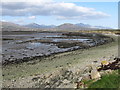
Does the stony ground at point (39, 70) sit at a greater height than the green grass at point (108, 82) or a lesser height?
lesser

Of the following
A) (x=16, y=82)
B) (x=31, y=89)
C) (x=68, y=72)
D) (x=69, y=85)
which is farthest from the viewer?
(x=16, y=82)

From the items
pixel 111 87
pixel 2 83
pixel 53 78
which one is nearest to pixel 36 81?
pixel 53 78

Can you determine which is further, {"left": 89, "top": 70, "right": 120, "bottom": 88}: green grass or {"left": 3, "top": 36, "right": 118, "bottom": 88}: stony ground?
{"left": 3, "top": 36, "right": 118, "bottom": 88}: stony ground

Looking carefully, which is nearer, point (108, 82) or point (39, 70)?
point (108, 82)

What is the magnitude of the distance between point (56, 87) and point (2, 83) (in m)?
8.18

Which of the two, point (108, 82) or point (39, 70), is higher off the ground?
point (108, 82)

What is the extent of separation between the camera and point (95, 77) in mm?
13344

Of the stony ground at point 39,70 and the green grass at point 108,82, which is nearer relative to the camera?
the green grass at point 108,82

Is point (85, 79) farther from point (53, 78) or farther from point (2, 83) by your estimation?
point (2, 83)

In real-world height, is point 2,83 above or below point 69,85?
below

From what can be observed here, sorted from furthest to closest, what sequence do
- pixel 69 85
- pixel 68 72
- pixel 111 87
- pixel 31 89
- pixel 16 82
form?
pixel 16 82 < pixel 68 72 < pixel 31 89 < pixel 69 85 < pixel 111 87

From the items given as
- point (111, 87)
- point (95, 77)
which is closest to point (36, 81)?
point (95, 77)

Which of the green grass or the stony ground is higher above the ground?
the green grass

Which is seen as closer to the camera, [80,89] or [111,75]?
[80,89]
